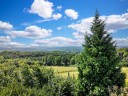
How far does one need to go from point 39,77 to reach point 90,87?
27.3ft

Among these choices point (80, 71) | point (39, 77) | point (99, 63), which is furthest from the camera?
point (39, 77)

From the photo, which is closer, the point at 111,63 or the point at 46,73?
the point at 111,63

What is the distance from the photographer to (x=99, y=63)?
94.4ft

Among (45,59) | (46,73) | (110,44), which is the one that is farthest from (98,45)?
(45,59)

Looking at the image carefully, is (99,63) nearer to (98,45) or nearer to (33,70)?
(98,45)

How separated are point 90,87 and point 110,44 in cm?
569

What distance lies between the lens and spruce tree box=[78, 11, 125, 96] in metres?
28.9

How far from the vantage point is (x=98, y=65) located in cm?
2881

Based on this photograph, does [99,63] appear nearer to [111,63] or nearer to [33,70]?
[111,63]

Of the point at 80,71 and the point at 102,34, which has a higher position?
the point at 102,34

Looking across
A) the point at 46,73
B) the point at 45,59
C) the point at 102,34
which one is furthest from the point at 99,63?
the point at 45,59

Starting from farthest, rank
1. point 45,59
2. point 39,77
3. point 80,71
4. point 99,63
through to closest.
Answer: point 45,59 → point 39,77 → point 80,71 → point 99,63

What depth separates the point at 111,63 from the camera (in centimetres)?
2941

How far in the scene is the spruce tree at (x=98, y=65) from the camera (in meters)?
28.9
